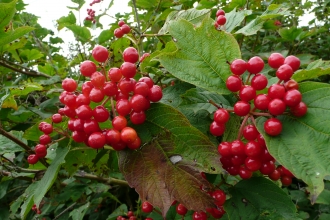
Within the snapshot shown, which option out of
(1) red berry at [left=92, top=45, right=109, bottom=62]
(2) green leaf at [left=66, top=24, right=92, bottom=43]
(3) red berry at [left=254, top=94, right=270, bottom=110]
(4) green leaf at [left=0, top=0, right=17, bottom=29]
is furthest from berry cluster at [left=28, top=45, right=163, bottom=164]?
(2) green leaf at [left=66, top=24, right=92, bottom=43]

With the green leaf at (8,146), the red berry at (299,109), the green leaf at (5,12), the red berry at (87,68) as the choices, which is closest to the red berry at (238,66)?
the red berry at (299,109)

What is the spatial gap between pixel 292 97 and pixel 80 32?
2.47 meters

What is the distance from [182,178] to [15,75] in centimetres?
403

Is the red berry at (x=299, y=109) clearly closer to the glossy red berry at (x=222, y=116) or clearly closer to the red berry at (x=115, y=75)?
the glossy red berry at (x=222, y=116)

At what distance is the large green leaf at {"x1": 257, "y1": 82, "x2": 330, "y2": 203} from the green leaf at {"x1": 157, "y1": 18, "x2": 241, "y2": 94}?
0.28 m

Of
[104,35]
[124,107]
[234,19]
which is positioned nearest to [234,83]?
[124,107]

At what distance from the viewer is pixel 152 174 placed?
1.14 meters

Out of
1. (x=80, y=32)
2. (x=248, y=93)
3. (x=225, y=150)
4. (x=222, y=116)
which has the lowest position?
(x=80, y=32)

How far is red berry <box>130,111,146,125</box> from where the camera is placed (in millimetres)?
1163

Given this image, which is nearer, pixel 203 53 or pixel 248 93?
pixel 248 93

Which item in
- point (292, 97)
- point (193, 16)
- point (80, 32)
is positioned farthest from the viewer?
point (80, 32)

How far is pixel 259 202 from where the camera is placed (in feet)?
4.54

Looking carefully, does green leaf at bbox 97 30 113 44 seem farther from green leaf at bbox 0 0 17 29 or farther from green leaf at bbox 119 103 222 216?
green leaf at bbox 119 103 222 216

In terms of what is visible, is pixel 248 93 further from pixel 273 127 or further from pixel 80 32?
pixel 80 32
